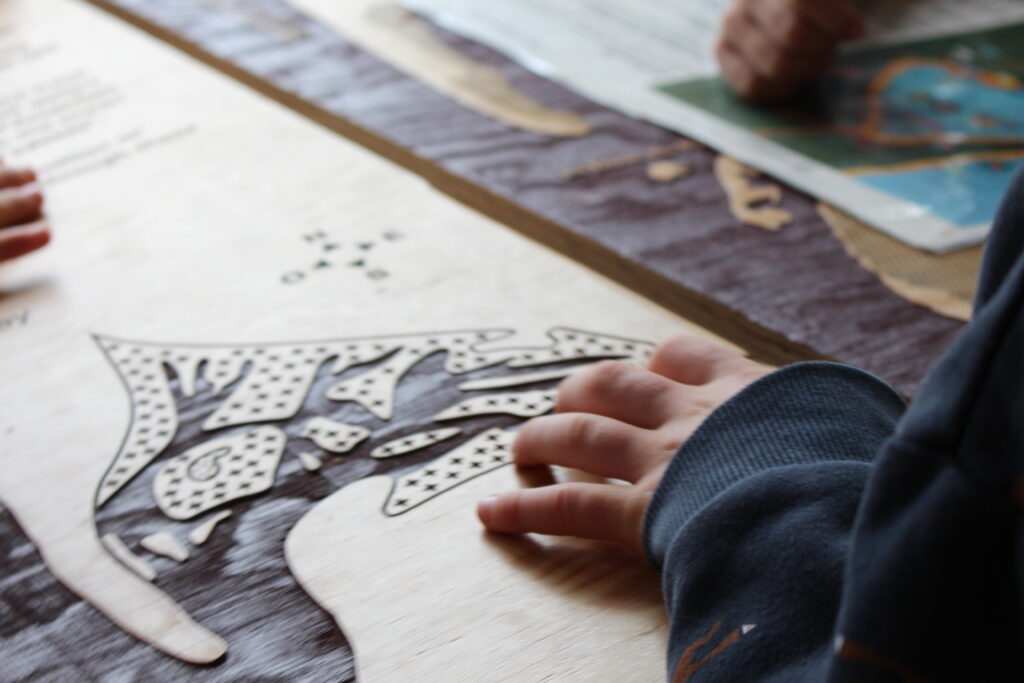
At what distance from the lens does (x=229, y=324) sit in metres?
0.65

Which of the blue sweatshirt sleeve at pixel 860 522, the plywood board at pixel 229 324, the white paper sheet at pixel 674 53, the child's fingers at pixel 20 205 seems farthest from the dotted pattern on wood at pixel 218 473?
the white paper sheet at pixel 674 53

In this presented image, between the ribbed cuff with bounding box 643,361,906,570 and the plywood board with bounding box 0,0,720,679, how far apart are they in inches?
2.2

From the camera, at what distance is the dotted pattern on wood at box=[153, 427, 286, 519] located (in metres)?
0.52

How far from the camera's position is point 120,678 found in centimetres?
43

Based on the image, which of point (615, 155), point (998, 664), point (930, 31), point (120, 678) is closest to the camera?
point (998, 664)

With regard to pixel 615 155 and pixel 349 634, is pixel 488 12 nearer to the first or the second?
pixel 615 155

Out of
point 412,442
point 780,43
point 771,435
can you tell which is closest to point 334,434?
point 412,442

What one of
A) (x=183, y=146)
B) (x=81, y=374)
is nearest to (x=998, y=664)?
(x=81, y=374)

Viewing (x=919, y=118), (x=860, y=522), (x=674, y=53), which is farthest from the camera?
(x=674, y=53)

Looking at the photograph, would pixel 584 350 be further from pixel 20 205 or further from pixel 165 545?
pixel 20 205

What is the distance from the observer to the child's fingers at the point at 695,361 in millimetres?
548

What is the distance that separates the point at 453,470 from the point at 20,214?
1.50ft

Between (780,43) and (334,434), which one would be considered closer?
(334,434)

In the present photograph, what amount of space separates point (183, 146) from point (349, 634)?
1.88ft
